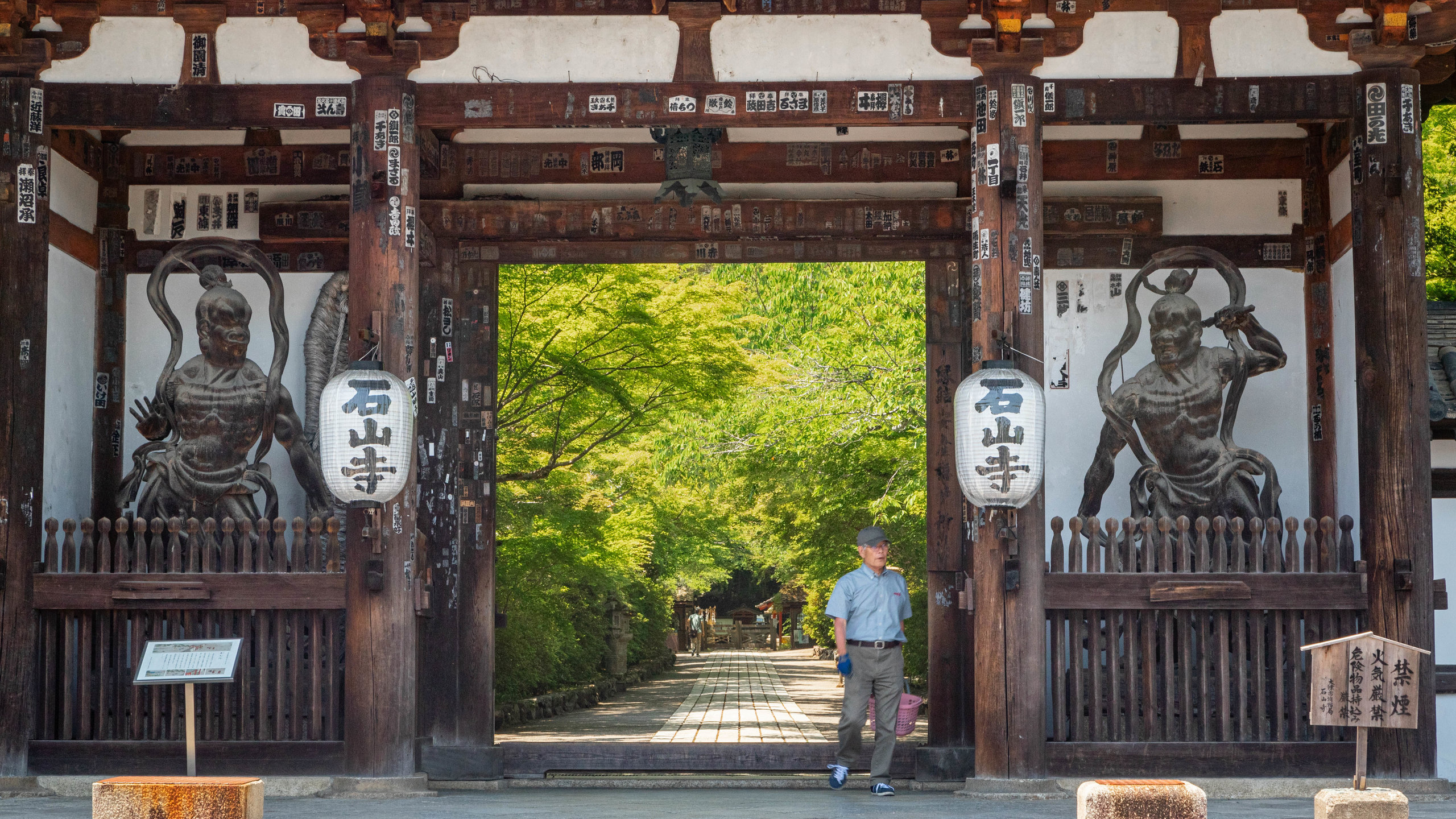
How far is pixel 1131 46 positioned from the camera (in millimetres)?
9023

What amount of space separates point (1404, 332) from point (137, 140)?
8892 millimetres

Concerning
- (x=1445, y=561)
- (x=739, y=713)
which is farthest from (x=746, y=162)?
(x=739, y=713)

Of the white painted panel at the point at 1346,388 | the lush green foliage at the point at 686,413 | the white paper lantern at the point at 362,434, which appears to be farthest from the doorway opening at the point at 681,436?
the white paper lantern at the point at 362,434

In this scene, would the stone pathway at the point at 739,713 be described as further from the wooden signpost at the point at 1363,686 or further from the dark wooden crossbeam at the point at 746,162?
the wooden signpost at the point at 1363,686

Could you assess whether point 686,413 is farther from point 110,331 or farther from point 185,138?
point 110,331

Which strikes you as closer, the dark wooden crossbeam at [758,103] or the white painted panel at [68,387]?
the dark wooden crossbeam at [758,103]

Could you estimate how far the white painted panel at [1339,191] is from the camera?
384 inches

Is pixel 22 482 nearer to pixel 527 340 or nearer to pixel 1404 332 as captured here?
pixel 527 340

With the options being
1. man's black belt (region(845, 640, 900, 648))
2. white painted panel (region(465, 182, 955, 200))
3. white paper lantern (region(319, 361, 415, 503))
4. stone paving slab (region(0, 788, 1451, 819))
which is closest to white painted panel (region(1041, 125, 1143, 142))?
white painted panel (region(465, 182, 955, 200))

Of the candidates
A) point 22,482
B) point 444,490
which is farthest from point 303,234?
point 22,482

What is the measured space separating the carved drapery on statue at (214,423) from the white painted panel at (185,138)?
2.85 ft

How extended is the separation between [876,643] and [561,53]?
416cm

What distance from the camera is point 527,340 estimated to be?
1559 centimetres

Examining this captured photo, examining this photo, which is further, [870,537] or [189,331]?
[189,331]
